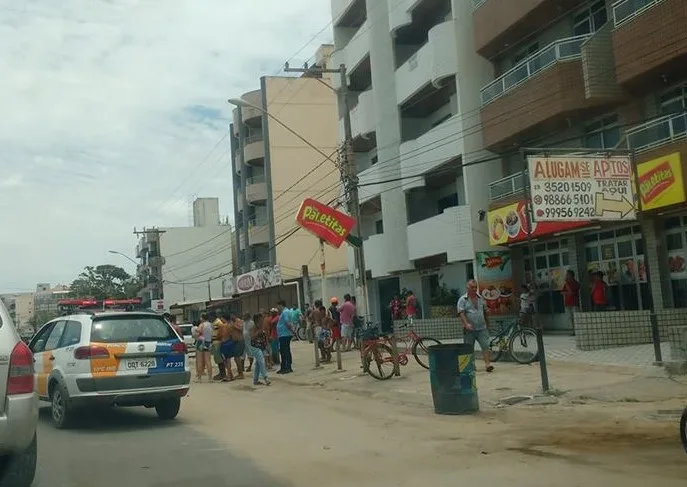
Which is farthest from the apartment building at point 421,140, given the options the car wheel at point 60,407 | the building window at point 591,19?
the car wheel at point 60,407

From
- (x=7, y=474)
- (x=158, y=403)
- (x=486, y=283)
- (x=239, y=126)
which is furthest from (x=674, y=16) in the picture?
(x=239, y=126)

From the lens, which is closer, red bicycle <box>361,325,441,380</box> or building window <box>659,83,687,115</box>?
red bicycle <box>361,325,441,380</box>

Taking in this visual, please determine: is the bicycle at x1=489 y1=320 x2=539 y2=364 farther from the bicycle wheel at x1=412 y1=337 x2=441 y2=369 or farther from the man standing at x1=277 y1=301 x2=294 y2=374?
the man standing at x1=277 y1=301 x2=294 y2=374

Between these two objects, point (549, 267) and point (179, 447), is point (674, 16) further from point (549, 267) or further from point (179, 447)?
point (179, 447)

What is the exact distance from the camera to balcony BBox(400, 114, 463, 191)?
82.1 feet

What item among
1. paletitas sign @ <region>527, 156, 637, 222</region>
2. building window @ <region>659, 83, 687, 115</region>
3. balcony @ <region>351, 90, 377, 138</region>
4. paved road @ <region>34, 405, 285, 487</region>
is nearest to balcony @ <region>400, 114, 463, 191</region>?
balcony @ <region>351, 90, 377, 138</region>

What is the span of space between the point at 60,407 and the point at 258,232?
141 ft

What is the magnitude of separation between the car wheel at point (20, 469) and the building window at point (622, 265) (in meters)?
16.1

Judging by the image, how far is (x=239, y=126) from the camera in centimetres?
5522

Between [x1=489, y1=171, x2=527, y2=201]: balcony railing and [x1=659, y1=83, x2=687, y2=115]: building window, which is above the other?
[x1=659, y1=83, x2=687, y2=115]: building window

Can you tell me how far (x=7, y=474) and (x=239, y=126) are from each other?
50190 millimetres

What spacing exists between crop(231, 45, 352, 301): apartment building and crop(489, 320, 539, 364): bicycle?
34.0 meters

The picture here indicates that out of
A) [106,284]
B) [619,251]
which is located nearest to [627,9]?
[619,251]

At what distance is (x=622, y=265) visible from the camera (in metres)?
19.8
